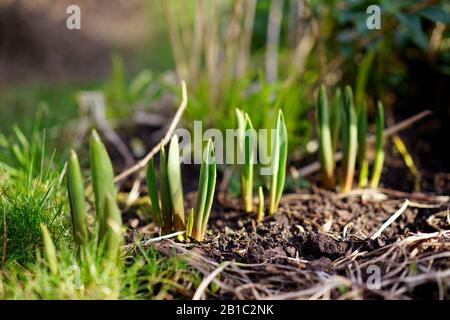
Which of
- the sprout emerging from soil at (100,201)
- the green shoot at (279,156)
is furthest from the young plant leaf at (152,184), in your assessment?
the green shoot at (279,156)

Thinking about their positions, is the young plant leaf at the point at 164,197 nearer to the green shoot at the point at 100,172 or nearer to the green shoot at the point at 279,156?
the green shoot at the point at 100,172

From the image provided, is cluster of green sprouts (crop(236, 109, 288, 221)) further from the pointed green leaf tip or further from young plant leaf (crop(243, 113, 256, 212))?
the pointed green leaf tip

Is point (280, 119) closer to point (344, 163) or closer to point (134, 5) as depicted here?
point (344, 163)

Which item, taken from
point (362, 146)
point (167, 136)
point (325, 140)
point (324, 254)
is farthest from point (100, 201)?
point (362, 146)

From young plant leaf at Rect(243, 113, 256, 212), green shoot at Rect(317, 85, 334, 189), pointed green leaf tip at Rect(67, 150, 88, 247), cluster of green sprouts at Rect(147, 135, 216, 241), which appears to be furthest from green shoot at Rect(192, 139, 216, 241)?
green shoot at Rect(317, 85, 334, 189)

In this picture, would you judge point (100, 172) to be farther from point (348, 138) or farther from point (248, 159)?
point (348, 138)

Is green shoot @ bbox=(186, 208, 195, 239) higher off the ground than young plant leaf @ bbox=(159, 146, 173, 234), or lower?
lower

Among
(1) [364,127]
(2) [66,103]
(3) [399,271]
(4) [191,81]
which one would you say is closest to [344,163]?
(1) [364,127]
